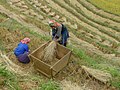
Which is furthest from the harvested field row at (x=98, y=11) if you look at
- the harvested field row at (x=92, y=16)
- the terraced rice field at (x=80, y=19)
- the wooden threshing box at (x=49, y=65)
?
the wooden threshing box at (x=49, y=65)

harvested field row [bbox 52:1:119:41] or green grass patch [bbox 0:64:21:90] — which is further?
harvested field row [bbox 52:1:119:41]

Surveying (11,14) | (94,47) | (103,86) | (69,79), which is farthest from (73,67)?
(11,14)

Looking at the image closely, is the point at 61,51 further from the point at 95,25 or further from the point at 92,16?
the point at 92,16

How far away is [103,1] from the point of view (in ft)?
60.3

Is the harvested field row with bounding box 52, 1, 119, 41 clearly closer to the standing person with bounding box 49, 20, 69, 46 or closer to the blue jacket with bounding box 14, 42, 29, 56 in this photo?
the standing person with bounding box 49, 20, 69, 46

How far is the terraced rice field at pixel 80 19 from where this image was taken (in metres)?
12.9

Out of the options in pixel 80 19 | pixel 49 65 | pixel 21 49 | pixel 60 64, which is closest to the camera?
pixel 49 65

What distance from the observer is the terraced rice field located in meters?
12.9

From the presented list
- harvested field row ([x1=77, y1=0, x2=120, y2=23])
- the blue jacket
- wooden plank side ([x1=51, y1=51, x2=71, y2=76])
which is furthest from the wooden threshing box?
harvested field row ([x1=77, y1=0, x2=120, y2=23])

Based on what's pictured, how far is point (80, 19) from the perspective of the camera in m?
16.4

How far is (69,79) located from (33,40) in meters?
2.47

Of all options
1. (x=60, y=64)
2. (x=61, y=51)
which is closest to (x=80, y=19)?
(x=61, y=51)

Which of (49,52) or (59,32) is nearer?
(49,52)

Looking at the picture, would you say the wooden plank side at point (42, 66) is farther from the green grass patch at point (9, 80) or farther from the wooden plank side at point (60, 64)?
the green grass patch at point (9, 80)
